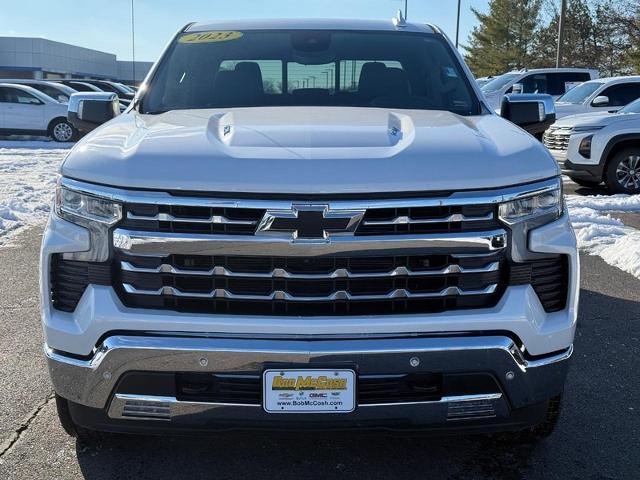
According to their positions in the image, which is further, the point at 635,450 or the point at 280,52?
the point at 280,52

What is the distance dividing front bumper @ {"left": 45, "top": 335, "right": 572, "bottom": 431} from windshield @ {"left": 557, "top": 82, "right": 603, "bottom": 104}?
1382cm

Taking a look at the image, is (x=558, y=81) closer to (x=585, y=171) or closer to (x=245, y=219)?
(x=585, y=171)

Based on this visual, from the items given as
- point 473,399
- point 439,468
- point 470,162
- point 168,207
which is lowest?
point 439,468

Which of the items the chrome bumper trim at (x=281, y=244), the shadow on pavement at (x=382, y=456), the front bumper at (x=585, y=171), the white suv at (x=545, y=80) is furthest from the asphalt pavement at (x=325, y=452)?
the white suv at (x=545, y=80)

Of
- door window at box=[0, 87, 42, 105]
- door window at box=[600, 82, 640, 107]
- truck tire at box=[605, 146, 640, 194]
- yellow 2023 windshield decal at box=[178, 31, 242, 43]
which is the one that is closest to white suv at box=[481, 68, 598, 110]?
door window at box=[600, 82, 640, 107]

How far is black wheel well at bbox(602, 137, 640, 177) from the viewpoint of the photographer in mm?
10641

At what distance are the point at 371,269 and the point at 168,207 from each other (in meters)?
0.72

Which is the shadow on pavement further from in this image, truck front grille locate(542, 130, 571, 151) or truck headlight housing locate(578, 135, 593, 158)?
truck front grille locate(542, 130, 571, 151)

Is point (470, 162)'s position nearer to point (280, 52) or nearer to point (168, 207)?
point (168, 207)

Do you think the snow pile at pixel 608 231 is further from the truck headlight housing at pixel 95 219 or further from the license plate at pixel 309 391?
the truck headlight housing at pixel 95 219

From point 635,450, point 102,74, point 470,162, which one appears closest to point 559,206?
point 470,162

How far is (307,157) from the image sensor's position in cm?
249

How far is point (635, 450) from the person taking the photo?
316 cm

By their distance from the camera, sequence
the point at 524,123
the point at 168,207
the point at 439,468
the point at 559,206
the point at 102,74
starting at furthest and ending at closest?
the point at 102,74, the point at 524,123, the point at 439,468, the point at 559,206, the point at 168,207
